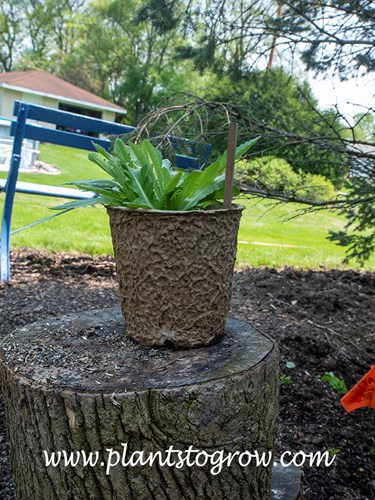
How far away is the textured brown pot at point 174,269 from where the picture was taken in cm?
154

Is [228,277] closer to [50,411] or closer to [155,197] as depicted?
[155,197]

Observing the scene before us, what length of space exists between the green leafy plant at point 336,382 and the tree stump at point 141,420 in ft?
4.26

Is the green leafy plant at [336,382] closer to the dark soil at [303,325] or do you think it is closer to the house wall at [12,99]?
the dark soil at [303,325]

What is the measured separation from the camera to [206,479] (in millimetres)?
1459

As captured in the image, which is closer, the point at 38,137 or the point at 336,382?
the point at 336,382

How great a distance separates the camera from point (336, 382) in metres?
2.81

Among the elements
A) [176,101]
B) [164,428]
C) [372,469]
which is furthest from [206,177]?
[176,101]

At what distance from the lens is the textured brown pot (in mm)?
1541

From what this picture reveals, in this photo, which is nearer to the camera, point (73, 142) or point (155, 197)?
point (155, 197)

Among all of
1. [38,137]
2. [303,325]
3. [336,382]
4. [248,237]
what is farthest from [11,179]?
[248,237]

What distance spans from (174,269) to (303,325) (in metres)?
2.08

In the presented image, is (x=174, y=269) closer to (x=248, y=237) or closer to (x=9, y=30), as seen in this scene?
(x=248, y=237)

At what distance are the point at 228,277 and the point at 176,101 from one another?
6.70ft

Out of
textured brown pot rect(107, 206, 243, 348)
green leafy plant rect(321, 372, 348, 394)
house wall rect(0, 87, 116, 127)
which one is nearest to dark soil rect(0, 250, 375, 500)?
green leafy plant rect(321, 372, 348, 394)
